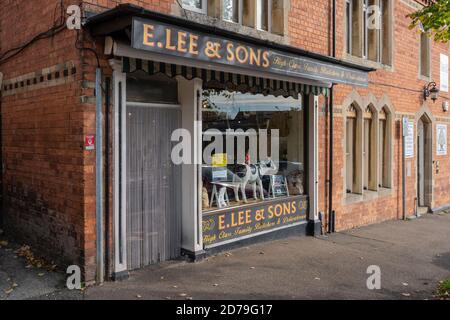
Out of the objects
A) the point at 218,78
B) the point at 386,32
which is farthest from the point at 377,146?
the point at 218,78

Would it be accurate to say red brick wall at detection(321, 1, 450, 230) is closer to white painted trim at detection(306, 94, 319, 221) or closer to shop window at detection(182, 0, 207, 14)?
white painted trim at detection(306, 94, 319, 221)

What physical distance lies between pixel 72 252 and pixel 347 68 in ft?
17.5

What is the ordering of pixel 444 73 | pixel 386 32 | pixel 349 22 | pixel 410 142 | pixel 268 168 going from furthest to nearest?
pixel 444 73 → pixel 410 142 → pixel 386 32 → pixel 349 22 → pixel 268 168

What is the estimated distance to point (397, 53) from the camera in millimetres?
11359

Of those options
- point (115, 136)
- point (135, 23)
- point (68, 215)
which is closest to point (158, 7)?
point (135, 23)

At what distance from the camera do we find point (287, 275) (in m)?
6.14

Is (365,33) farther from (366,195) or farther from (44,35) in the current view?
(44,35)

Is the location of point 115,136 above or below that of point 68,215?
above

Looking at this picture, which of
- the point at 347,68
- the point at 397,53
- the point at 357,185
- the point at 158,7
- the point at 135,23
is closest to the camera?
the point at 135,23

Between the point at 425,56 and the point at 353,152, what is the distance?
5.06m

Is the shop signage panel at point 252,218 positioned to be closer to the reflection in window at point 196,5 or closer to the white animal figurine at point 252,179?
the white animal figurine at point 252,179

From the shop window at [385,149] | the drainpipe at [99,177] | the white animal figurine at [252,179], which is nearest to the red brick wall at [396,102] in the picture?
the shop window at [385,149]

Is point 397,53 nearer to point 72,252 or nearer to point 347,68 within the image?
point 347,68

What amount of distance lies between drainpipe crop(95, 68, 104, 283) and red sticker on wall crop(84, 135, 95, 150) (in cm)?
5
